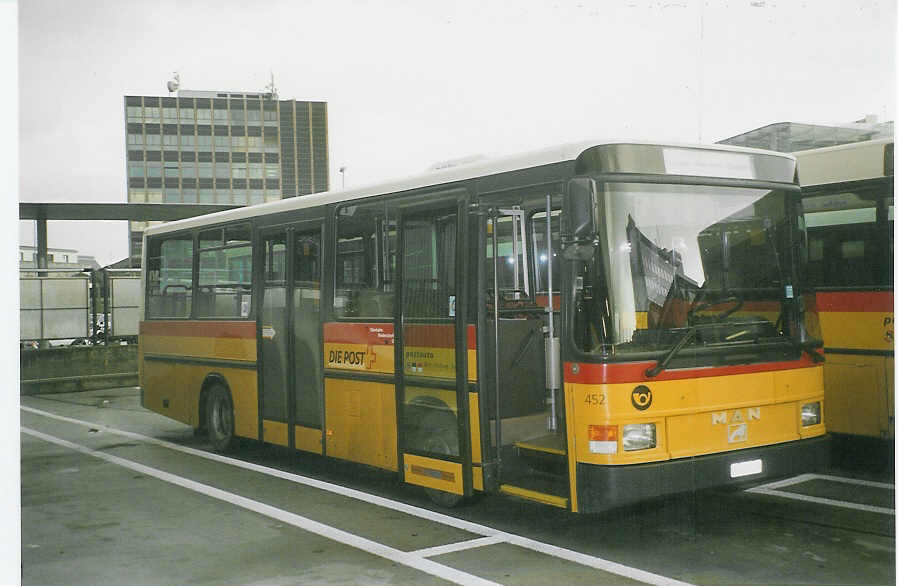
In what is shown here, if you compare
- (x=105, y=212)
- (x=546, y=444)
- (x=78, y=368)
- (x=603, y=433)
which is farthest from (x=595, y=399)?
(x=78, y=368)

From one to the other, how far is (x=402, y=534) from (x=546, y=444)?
4.31ft

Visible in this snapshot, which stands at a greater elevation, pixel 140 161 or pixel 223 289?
pixel 140 161

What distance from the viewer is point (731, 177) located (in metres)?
6.93

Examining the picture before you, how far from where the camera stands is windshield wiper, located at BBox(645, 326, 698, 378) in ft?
20.9

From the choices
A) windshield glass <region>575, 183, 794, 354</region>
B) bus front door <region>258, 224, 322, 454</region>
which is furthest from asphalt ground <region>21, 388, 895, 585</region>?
windshield glass <region>575, 183, 794, 354</region>

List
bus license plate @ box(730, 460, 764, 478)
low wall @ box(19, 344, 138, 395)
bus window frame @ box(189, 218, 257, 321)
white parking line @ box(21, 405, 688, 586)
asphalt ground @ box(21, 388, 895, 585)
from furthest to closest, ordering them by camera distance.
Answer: low wall @ box(19, 344, 138, 395)
bus window frame @ box(189, 218, 257, 321)
bus license plate @ box(730, 460, 764, 478)
asphalt ground @ box(21, 388, 895, 585)
white parking line @ box(21, 405, 688, 586)

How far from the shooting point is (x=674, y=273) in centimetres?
648

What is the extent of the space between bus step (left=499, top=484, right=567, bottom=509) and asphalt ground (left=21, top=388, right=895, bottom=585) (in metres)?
0.32

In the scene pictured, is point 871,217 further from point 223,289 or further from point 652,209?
point 223,289

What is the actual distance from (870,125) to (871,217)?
0.87 m

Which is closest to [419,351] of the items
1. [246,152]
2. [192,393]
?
[192,393]

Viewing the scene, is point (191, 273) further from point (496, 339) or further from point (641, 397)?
point (641, 397)

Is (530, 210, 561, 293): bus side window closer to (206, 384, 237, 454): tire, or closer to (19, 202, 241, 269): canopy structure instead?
(206, 384, 237, 454): tire

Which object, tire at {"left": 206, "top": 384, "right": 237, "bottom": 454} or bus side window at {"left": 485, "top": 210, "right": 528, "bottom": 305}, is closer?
bus side window at {"left": 485, "top": 210, "right": 528, "bottom": 305}
